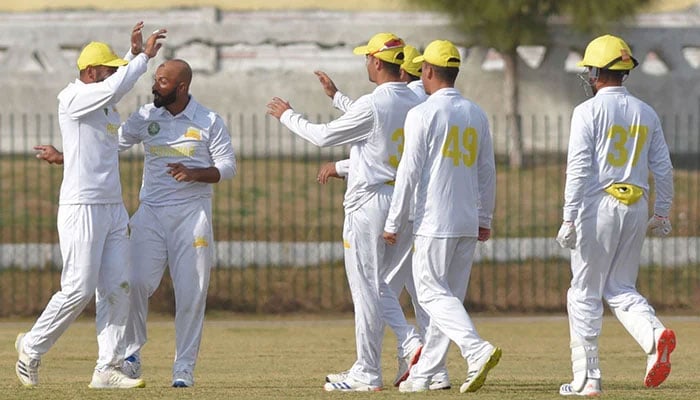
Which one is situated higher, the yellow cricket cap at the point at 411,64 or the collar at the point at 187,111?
the yellow cricket cap at the point at 411,64

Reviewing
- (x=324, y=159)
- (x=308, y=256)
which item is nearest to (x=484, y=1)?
(x=324, y=159)

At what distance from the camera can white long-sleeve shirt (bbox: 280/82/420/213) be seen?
36.3ft

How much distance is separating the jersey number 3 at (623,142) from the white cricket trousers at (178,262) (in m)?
2.76

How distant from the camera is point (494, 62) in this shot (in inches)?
1267

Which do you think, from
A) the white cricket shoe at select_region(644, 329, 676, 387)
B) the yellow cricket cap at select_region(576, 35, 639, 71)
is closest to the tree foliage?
the yellow cricket cap at select_region(576, 35, 639, 71)

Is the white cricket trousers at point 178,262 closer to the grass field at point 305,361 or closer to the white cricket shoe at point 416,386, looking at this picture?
the grass field at point 305,361

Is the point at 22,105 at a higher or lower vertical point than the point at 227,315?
higher

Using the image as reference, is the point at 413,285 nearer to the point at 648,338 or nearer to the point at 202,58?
the point at 648,338

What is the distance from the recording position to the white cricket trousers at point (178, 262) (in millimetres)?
11234

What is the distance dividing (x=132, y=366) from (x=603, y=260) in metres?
3.20

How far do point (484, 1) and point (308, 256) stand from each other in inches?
428

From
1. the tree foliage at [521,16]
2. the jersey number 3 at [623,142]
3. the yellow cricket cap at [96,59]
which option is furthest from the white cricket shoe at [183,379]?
the tree foliage at [521,16]

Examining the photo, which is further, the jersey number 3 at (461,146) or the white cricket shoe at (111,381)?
the white cricket shoe at (111,381)

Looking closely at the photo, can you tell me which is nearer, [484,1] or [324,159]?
[324,159]
